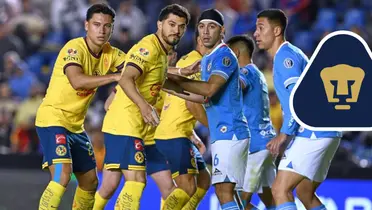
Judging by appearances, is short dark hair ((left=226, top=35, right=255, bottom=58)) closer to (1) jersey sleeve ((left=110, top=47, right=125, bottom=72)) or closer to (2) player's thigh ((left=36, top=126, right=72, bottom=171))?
(1) jersey sleeve ((left=110, top=47, right=125, bottom=72))

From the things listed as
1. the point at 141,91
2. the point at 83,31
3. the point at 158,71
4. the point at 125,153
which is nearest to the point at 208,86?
the point at 158,71

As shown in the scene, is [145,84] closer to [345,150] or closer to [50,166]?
[50,166]

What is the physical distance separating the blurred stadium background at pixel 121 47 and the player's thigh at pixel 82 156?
306 cm

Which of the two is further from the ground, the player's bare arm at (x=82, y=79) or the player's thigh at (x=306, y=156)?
the player's bare arm at (x=82, y=79)

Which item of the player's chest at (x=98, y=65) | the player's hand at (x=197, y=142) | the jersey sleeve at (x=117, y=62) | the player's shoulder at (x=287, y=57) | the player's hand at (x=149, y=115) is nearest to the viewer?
the player's hand at (x=149, y=115)

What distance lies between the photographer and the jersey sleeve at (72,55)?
9812mm

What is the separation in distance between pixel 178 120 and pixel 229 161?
4.49ft

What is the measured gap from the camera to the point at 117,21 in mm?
17812

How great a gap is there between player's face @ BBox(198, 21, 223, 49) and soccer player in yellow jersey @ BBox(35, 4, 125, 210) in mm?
886

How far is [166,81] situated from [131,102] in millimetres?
460

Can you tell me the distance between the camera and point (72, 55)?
32.3ft

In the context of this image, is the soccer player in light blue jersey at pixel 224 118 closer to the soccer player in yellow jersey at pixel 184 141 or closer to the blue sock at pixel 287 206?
the blue sock at pixel 287 206

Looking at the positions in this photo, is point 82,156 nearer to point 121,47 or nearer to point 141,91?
point 141,91

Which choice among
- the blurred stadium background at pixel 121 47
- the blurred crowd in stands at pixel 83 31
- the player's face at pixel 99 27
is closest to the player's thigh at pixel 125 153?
the player's face at pixel 99 27
